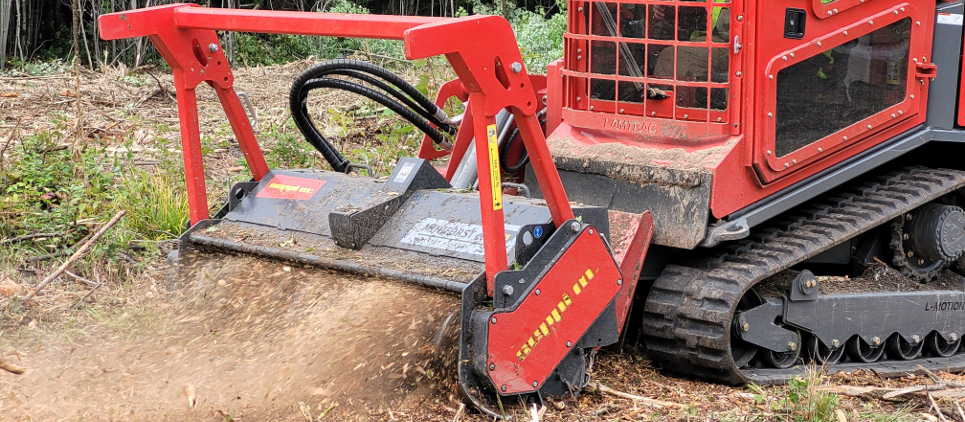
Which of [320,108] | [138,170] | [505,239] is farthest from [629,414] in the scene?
[320,108]

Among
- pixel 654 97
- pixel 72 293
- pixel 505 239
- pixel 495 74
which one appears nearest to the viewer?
pixel 495 74

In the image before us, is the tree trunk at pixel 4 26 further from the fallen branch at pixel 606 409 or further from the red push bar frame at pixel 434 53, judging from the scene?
the fallen branch at pixel 606 409

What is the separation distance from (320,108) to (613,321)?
5.43m

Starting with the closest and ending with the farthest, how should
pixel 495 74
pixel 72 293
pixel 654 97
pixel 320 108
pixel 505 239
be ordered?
pixel 495 74 < pixel 505 239 < pixel 654 97 < pixel 72 293 < pixel 320 108

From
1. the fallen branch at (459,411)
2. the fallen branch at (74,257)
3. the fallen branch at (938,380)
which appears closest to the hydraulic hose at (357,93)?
the fallen branch at (74,257)

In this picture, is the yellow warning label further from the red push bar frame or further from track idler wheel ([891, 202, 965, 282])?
track idler wheel ([891, 202, 965, 282])

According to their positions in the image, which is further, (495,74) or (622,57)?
(622,57)

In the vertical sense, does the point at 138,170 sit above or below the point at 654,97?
below

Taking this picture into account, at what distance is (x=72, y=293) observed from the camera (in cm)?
519

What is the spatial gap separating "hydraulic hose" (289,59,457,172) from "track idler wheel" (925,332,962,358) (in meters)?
2.59

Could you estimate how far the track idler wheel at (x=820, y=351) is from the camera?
14.6 feet

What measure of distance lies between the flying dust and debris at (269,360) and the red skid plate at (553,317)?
9.0 inches

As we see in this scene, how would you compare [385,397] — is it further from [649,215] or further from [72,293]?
[72,293]

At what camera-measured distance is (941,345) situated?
16.0 feet
